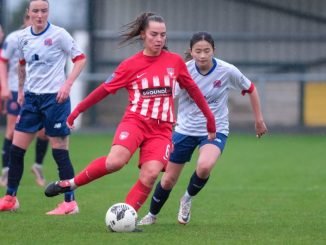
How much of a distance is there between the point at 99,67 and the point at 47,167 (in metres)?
9.41

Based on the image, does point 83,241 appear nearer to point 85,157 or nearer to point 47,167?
point 47,167

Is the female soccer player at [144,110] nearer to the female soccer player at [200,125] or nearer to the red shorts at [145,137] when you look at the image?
the red shorts at [145,137]

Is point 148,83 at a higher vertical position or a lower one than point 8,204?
higher

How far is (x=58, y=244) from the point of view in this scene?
7.40 metres

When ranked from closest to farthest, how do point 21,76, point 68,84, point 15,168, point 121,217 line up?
point 121,217 < point 68,84 < point 15,168 < point 21,76

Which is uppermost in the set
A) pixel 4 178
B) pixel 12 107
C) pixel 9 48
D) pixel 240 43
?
pixel 9 48

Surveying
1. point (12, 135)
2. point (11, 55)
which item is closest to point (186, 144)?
point (11, 55)

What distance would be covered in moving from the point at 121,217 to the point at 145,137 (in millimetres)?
698

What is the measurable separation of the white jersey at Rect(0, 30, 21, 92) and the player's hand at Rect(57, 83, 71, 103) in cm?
164

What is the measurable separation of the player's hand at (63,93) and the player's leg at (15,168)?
0.53m

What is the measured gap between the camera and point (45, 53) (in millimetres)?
9547

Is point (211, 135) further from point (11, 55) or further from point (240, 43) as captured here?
point (240, 43)

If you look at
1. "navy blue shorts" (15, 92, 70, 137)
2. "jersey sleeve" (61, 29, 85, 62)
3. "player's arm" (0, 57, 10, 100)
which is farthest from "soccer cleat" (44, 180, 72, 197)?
"player's arm" (0, 57, 10, 100)

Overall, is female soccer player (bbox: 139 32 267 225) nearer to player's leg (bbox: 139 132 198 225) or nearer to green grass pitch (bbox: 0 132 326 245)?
player's leg (bbox: 139 132 198 225)
